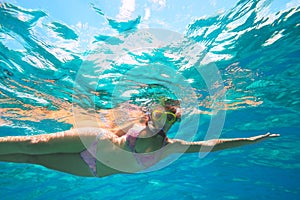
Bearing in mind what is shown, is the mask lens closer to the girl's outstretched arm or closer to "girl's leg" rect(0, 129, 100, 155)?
the girl's outstretched arm

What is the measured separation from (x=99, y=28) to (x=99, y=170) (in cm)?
597

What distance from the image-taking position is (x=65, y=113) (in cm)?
1468

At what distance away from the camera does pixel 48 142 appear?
3312mm

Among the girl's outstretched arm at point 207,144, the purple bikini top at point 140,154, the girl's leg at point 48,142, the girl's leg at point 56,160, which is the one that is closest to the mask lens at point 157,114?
the purple bikini top at point 140,154

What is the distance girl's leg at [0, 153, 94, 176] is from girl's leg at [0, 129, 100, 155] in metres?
0.28

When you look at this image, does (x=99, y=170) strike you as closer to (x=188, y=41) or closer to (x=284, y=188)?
(x=188, y=41)

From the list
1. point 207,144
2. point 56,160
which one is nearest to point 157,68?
point 207,144

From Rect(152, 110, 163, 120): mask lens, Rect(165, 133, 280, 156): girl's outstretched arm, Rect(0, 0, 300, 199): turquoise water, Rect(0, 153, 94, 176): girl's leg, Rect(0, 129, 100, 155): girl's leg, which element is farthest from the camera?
Rect(0, 0, 300, 199): turquoise water

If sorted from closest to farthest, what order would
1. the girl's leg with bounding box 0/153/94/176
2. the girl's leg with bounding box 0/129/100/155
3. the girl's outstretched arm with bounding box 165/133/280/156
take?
the girl's leg with bounding box 0/129/100/155
the girl's leg with bounding box 0/153/94/176
the girl's outstretched arm with bounding box 165/133/280/156

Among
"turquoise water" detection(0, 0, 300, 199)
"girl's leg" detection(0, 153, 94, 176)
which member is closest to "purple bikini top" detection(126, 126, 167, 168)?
"girl's leg" detection(0, 153, 94, 176)

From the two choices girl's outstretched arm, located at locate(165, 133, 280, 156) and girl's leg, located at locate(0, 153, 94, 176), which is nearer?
girl's leg, located at locate(0, 153, 94, 176)

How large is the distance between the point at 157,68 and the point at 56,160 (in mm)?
7495

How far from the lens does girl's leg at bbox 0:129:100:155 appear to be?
10.5ft

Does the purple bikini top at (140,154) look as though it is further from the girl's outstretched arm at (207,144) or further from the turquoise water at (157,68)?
the turquoise water at (157,68)
